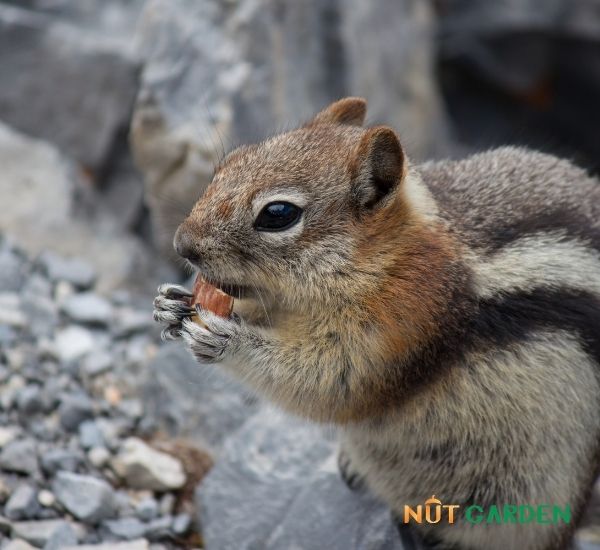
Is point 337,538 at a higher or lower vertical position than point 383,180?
lower

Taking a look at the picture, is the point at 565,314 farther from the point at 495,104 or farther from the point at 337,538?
the point at 495,104

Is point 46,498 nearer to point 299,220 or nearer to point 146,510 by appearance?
point 146,510

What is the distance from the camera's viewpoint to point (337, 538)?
146 inches

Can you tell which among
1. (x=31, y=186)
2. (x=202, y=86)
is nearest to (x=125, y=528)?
(x=31, y=186)

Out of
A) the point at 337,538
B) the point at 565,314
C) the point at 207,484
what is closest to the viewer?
the point at 565,314

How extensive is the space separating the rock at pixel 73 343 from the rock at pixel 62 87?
6.05 ft

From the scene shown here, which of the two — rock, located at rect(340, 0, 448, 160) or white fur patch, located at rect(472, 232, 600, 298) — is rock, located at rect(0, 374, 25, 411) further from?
rock, located at rect(340, 0, 448, 160)

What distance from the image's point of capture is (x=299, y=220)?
128 inches

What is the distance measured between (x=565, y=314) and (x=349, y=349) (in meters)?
0.78

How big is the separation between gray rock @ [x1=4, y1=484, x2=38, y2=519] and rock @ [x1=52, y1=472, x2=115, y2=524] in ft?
0.42

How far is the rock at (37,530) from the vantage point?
351 centimetres

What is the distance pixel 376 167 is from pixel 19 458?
6.58ft

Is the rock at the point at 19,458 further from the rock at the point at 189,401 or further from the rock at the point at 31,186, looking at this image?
the rock at the point at 31,186

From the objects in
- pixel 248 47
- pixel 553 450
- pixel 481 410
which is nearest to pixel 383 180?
pixel 481 410
